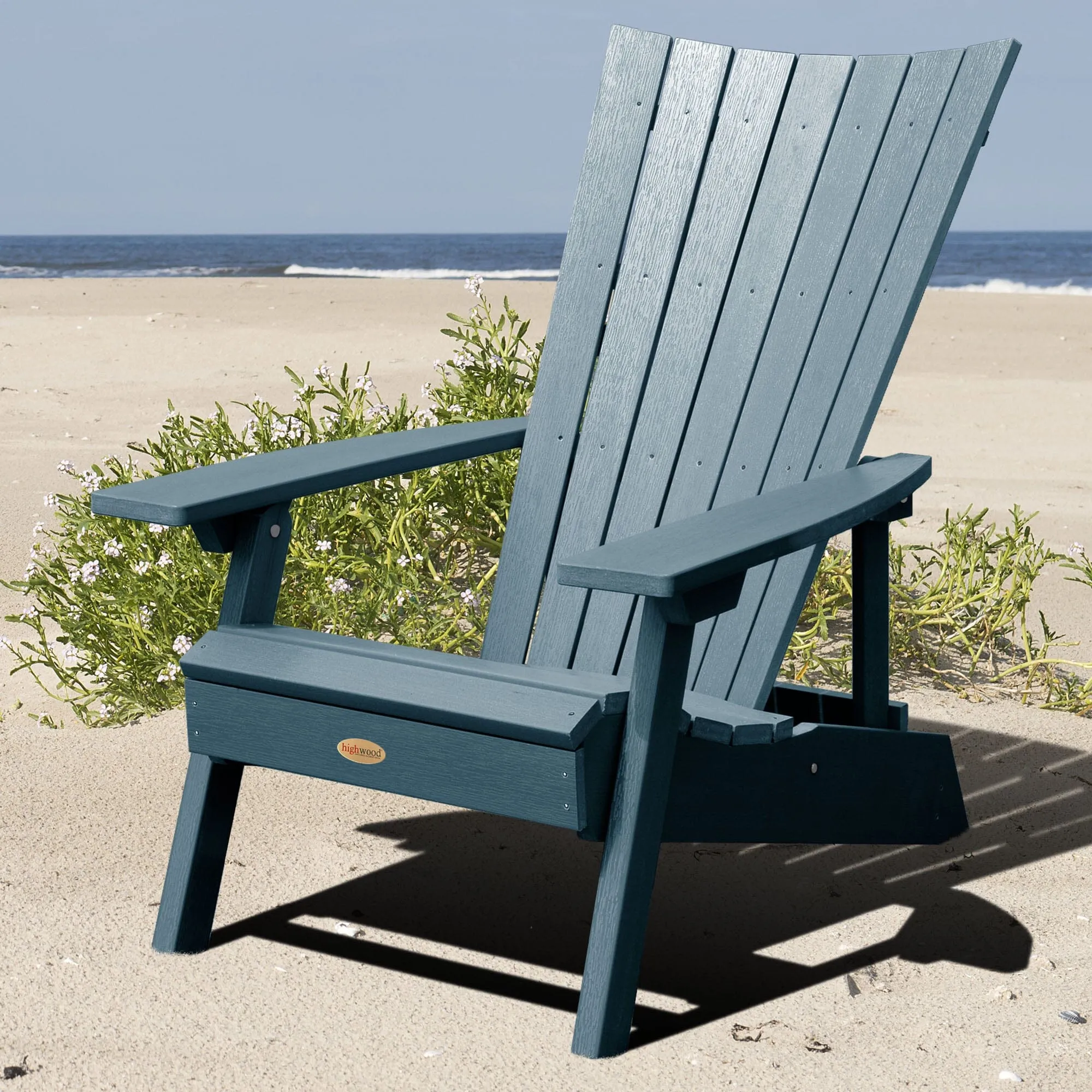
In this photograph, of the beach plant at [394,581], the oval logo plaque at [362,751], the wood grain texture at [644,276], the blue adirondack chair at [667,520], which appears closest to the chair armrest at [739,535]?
the blue adirondack chair at [667,520]

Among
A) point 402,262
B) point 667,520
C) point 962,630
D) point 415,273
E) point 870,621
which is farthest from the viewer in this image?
point 402,262

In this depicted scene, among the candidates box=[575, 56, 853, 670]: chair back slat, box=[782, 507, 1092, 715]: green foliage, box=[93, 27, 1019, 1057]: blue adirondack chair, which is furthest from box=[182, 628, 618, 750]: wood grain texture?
box=[782, 507, 1092, 715]: green foliage

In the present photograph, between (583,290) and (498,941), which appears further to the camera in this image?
(583,290)

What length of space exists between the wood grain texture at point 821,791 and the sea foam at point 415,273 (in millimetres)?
22777

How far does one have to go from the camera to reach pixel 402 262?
120ft

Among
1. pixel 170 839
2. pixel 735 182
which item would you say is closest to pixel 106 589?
pixel 170 839

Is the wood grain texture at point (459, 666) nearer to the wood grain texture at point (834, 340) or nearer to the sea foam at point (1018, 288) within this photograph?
the wood grain texture at point (834, 340)

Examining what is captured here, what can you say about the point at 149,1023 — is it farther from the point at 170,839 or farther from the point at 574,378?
the point at 574,378

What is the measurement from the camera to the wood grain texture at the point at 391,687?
169 cm

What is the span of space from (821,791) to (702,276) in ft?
3.47

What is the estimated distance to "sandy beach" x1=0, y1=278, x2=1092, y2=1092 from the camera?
→ 179 cm

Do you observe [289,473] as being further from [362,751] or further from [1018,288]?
[1018,288]

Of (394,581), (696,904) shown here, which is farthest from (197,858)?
(394,581)

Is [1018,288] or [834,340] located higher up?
[1018,288]
